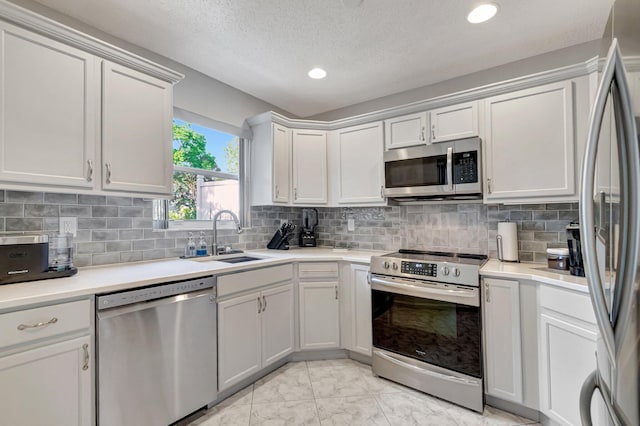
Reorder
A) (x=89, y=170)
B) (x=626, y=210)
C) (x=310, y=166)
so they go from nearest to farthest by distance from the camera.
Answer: (x=626, y=210)
(x=89, y=170)
(x=310, y=166)

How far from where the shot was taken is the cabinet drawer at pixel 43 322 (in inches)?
45.9

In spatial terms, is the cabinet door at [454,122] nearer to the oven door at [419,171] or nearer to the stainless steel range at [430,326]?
the oven door at [419,171]

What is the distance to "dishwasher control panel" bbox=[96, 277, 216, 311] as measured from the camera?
144 cm

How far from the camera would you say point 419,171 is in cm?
252

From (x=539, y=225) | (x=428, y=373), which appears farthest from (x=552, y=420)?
(x=539, y=225)

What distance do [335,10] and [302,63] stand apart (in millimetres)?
683

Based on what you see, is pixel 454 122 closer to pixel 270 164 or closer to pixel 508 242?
pixel 508 242

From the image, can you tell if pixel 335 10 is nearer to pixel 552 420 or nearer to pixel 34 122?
pixel 34 122

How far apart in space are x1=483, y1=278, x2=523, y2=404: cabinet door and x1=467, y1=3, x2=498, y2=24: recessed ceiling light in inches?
68.4

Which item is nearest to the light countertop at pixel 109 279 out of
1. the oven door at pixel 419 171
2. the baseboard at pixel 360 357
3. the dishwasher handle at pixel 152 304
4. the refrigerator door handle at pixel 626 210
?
the dishwasher handle at pixel 152 304

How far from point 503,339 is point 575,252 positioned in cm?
70

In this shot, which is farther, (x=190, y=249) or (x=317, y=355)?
(x=317, y=355)

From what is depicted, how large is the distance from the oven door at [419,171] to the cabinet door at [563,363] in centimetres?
112

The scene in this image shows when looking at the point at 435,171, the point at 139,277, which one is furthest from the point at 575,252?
the point at 139,277
